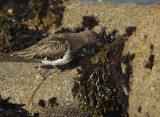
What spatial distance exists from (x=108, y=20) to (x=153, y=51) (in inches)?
233

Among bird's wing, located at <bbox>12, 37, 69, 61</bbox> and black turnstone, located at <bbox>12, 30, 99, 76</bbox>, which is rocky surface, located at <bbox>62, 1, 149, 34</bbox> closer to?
black turnstone, located at <bbox>12, 30, 99, 76</bbox>

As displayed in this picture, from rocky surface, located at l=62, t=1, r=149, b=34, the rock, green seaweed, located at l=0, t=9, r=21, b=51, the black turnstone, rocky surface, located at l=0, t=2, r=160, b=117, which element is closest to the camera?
the rock

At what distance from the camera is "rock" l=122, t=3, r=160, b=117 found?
242 inches

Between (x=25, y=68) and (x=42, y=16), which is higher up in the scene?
(x=42, y=16)

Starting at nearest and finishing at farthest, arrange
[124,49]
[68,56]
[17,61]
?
[124,49] < [68,56] < [17,61]

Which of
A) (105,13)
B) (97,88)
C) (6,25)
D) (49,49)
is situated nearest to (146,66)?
(97,88)

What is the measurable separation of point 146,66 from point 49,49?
3442mm

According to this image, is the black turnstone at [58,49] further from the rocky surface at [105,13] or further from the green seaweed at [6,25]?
the green seaweed at [6,25]

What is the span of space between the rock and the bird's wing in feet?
7.34

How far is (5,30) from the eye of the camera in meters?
12.1

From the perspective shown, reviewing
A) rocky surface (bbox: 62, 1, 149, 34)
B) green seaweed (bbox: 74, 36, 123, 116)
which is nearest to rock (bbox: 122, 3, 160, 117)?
green seaweed (bbox: 74, 36, 123, 116)

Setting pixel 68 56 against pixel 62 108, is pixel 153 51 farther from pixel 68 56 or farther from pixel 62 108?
pixel 62 108

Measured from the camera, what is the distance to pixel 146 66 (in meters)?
6.42

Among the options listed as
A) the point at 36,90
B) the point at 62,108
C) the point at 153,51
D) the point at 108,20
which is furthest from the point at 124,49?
the point at 108,20
